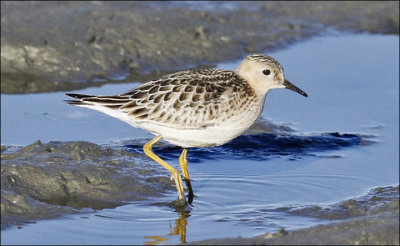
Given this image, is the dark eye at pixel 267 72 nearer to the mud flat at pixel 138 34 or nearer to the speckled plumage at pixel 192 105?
the speckled plumage at pixel 192 105

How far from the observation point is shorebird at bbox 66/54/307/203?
29.5 ft

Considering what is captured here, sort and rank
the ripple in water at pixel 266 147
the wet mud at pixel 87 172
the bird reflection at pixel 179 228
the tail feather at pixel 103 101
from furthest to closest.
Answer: the ripple in water at pixel 266 147 → the tail feather at pixel 103 101 → the wet mud at pixel 87 172 → the bird reflection at pixel 179 228

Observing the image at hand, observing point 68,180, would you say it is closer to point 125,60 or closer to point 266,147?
point 266,147

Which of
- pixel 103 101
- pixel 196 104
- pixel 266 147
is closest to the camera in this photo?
pixel 196 104

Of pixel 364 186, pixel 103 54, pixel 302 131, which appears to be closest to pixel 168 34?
pixel 103 54

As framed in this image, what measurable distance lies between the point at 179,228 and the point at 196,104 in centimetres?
141

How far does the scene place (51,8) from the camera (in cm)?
1523

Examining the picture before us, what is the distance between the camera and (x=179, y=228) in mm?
8516

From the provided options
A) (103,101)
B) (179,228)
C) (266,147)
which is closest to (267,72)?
(103,101)

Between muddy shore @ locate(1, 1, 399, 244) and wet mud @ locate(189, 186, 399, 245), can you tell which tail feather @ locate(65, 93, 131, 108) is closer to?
muddy shore @ locate(1, 1, 399, 244)

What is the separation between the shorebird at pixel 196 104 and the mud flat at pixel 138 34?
4130 millimetres

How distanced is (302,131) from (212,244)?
4850mm

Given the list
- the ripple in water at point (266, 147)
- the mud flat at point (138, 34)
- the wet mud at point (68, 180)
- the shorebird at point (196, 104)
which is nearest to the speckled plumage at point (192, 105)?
the shorebird at point (196, 104)

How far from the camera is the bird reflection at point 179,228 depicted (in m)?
8.14
